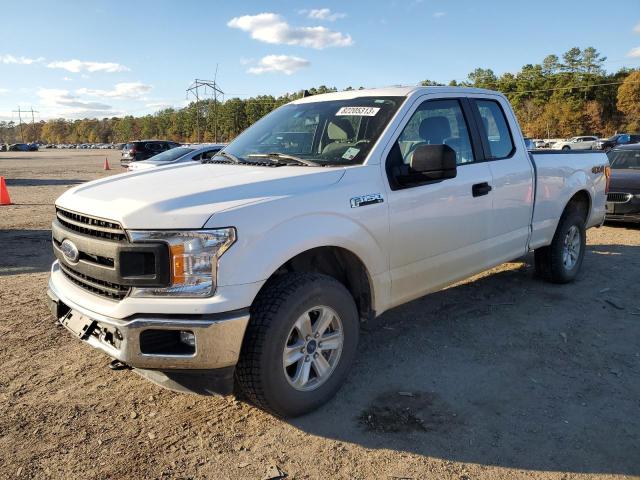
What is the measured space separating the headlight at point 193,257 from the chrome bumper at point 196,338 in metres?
0.14

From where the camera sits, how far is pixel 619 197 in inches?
368

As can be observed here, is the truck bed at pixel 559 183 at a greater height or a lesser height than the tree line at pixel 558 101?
lesser

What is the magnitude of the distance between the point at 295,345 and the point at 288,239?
64cm

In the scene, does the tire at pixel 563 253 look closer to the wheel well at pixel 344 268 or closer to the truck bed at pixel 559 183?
the truck bed at pixel 559 183

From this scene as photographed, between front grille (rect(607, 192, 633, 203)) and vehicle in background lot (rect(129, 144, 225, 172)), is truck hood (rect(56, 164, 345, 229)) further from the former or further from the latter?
vehicle in background lot (rect(129, 144, 225, 172))

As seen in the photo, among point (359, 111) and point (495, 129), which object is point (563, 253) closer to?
point (495, 129)

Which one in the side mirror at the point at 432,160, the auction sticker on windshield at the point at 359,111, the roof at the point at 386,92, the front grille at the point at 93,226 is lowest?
the front grille at the point at 93,226

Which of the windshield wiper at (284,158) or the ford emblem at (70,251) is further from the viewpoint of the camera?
the windshield wiper at (284,158)

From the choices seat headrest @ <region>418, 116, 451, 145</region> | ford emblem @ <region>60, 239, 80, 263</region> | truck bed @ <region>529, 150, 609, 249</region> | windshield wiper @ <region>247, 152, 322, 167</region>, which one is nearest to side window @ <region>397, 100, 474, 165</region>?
seat headrest @ <region>418, 116, 451, 145</region>

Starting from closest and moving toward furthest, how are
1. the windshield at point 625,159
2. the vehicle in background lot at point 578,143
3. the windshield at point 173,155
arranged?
1. the windshield at point 625,159
2. the windshield at point 173,155
3. the vehicle in background lot at point 578,143

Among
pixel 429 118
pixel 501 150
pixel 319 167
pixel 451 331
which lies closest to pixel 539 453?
pixel 451 331

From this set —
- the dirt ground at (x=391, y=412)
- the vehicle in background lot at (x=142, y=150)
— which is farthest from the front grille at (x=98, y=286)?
the vehicle in background lot at (x=142, y=150)

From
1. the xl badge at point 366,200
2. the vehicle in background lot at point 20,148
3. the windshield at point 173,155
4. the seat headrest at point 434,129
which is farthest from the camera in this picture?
the vehicle in background lot at point 20,148

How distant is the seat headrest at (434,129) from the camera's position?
12.8 feet
